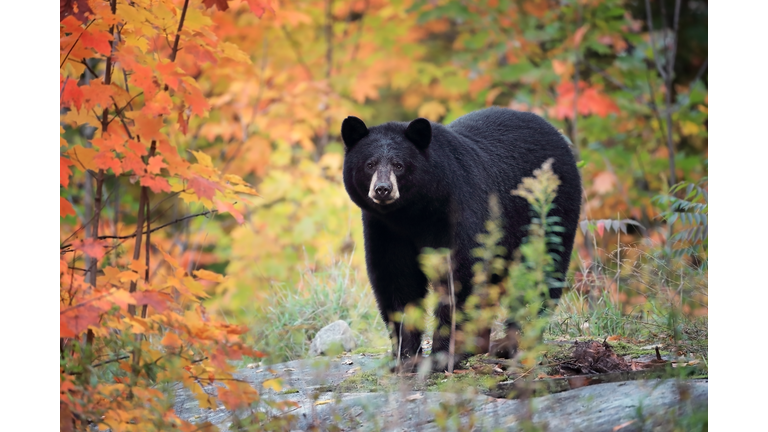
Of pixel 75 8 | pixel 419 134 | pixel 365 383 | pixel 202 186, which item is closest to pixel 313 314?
pixel 365 383

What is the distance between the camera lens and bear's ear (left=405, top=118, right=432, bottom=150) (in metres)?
4.37

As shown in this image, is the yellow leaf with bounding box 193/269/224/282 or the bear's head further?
the bear's head

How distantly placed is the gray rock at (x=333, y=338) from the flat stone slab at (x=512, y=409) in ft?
4.40

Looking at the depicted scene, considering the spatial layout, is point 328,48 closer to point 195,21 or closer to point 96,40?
point 195,21

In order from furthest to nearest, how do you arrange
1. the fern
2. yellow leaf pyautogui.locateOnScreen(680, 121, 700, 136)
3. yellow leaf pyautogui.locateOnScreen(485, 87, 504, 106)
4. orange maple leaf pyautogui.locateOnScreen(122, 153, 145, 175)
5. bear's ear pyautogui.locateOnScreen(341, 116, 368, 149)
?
1. yellow leaf pyautogui.locateOnScreen(485, 87, 504, 106)
2. yellow leaf pyautogui.locateOnScreen(680, 121, 700, 136)
3. bear's ear pyautogui.locateOnScreen(341, 116, 368, 149)
4. the fern
5. orange maple leaf pyautogui.locateOnScreen(122, 153, 145, 175)

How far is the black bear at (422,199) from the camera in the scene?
432cm

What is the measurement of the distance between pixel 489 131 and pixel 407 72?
537 cm

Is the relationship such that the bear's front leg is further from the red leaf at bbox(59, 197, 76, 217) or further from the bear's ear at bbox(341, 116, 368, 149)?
the red leaf at bbox(59, 197, 76, 217)

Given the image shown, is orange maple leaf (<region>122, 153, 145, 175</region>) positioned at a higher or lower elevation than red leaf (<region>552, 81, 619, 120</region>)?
lower

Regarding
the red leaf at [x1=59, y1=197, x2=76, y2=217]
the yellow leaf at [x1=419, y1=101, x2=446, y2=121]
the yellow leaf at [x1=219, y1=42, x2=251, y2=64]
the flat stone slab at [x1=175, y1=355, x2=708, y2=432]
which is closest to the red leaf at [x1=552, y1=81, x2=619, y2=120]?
the yellow leaf at [x1=419, y1=101, x2=446, y2=121]

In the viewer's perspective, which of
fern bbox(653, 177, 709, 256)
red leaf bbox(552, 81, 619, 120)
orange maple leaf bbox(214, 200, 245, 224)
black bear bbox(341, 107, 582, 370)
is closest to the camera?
orange maple leaf bbox(214, 200, 245, 224)

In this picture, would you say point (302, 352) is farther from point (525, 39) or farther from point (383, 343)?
point (525, 39)
